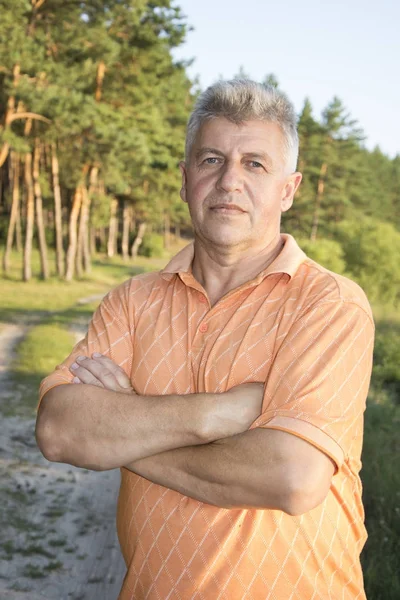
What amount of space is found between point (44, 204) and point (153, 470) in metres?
39.1

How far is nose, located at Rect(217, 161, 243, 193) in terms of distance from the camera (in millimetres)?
2682

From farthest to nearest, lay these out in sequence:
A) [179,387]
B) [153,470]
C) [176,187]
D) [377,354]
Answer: [176,187]
[377,354]
[179,387]
[153,470]

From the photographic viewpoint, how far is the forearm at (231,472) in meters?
2.16

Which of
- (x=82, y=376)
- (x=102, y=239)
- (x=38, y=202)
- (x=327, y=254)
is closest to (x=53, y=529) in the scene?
(x=82, y=376)

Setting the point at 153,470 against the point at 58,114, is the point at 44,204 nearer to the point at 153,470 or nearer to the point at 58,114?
the point at 58,114

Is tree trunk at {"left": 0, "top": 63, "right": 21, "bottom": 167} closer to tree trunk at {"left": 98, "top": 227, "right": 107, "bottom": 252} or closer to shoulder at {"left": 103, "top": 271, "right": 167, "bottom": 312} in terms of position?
shoulder at {"left": 103, "top": 271, "right": 167, "bottom": 312}

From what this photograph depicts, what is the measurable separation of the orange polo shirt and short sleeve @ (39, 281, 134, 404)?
5.6 inches

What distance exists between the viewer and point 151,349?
8.85ft

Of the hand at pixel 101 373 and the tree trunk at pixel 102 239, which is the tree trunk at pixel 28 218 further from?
the tree trunk at pixel 102 239

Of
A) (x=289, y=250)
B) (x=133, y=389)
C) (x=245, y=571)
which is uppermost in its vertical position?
(x=289, y=250)

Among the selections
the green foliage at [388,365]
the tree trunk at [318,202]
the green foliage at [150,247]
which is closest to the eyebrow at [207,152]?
the green foliage at [388,365]

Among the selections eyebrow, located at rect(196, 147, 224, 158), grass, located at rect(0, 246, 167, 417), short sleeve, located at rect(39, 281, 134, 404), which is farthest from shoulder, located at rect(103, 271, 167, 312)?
grass, located at rect(0, 246, 167, 417)

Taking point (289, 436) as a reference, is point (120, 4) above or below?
above

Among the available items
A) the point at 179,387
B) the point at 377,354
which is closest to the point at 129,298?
the point at 179,387
